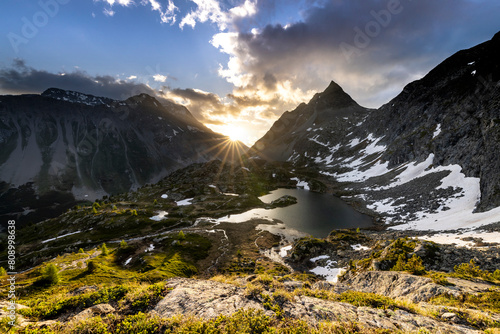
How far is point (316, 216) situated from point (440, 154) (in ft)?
222

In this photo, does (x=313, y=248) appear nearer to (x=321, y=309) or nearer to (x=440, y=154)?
(x=321, y=309)

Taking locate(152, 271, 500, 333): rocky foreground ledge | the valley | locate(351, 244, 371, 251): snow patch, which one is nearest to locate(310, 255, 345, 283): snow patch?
the valley

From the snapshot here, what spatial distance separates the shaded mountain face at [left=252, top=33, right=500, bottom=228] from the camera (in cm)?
6191

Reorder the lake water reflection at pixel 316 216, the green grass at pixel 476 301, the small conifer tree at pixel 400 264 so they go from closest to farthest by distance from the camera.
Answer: the green grass at pixel 476 301, the small conifer tree at pixel 400 264, the lake water reflection at pixel 316 216

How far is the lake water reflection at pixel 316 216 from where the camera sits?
7788 cm

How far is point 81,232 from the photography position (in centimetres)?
7725

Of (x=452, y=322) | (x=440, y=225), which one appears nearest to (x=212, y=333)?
(x=452, y=322)

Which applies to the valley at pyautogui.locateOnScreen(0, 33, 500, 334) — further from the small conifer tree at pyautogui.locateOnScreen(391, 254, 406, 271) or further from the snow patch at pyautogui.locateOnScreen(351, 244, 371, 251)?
the snow patch at pyautogui.locateOnScreen(351, 244, 371, 251)

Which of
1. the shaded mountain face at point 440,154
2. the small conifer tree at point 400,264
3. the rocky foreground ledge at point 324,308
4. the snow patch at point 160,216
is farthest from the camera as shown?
the snow patch at point 160,216

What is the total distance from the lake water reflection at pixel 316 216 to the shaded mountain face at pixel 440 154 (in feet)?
34.5

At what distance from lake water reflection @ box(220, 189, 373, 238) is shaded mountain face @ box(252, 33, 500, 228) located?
10.5 m

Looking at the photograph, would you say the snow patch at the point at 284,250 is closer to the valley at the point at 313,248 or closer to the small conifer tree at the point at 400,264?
the valley at the point at 313,248

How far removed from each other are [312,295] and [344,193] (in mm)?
122847

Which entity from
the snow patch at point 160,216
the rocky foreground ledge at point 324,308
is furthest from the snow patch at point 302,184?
the rocky foreground ledge at point 324,308
